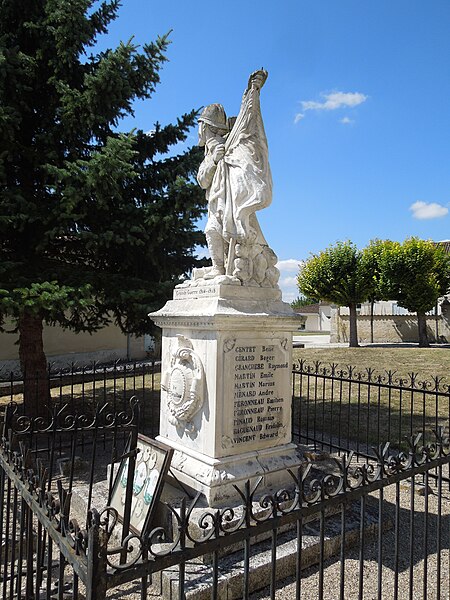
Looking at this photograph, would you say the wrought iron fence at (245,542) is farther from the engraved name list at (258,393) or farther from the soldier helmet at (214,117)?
the soldier helmet at (214,117)

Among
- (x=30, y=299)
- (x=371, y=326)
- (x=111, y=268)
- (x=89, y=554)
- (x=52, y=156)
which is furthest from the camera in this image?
(x=371, y=326)

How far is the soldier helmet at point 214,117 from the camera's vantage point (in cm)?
468

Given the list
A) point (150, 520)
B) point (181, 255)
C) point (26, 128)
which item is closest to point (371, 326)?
point (181, 255)

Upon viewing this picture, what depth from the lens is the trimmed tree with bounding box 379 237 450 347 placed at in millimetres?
22547

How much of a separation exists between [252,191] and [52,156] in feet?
12.6

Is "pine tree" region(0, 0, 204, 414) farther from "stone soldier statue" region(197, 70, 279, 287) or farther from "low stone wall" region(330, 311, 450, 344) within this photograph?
"low stone wall" region(330, 311, 450, 344)

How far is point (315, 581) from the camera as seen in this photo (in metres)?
3.27

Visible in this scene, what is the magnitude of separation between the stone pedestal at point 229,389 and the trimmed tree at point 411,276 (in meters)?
20.0

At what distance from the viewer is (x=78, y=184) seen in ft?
20.8

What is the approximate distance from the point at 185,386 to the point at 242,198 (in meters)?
1.87

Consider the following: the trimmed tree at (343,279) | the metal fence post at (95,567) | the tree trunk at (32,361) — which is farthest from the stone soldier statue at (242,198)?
the trimmed tree at (343,279)

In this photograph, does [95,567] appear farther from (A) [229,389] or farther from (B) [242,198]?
(B) [242,198]

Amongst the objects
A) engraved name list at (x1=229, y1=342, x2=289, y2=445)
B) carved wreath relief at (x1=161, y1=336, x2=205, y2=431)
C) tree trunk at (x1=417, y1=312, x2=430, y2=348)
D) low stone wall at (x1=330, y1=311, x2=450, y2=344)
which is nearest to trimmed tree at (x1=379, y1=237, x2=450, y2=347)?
tree trunk at (x1=417, y1=312, x2=430, y2=348)

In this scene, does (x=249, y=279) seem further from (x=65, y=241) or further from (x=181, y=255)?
(x=65, y=241)
